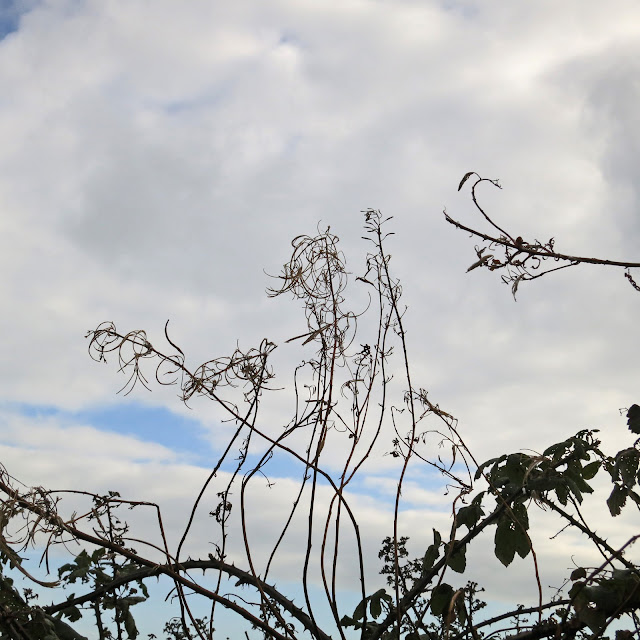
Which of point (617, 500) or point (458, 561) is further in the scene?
point (458, 561)

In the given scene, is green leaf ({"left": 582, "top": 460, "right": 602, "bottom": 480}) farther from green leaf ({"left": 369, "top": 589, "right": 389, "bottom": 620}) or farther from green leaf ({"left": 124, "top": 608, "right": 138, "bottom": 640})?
→ green leaf ({"left": 124, "top": 608, "right": 138, "bottom": 640})

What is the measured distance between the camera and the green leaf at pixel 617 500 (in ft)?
7.89

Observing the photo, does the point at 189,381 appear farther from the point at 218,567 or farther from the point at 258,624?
the point at 258,624

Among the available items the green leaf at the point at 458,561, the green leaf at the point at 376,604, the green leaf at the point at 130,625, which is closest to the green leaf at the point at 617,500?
the green leaf at the point at 458,561

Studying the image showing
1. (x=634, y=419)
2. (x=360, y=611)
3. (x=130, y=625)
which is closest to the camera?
(x=634, y=419)

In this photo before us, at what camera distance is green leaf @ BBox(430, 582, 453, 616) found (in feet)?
8.82

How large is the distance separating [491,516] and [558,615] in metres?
0.36

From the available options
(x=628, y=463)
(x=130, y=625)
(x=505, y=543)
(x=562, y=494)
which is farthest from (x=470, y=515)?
(x=130, y=625)

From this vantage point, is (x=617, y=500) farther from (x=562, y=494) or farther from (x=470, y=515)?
(x=470, y=515)

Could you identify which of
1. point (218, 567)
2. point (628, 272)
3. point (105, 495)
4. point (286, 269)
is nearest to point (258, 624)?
point (218, 567)

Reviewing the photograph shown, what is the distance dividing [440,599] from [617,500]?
2.27 ft

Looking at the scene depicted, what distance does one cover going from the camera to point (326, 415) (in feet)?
9.46

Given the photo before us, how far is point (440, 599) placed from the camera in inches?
106

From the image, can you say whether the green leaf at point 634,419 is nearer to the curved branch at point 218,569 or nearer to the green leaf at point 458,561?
the green leaf at point 458,561
